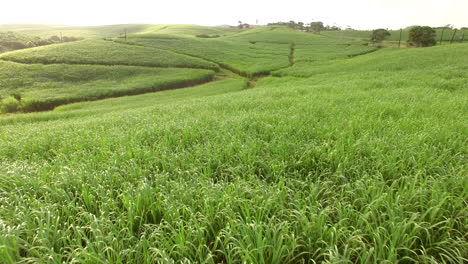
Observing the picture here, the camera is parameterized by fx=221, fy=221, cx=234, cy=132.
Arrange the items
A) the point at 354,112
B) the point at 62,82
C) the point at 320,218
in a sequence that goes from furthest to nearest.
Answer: the point at 62,82 → the point at 354,112 → the point at 320,218

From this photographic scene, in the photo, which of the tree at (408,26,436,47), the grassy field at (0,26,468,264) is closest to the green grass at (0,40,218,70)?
the grassy field at (0,26,468,264)

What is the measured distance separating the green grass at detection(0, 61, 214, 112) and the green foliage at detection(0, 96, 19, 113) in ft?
0.90

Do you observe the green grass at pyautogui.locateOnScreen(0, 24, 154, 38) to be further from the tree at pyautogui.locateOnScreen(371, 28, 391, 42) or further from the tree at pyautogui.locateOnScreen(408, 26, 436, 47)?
the tree at pyautogui.locateOnScreen(408, 26, 436, 47)

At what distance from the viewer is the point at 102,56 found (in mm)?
45031

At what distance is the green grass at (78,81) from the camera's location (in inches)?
1078

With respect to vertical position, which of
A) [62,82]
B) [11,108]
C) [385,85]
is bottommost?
[11,108]

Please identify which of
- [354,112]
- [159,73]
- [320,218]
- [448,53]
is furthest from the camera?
[159,73]

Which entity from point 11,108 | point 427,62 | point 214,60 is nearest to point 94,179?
point 11,108

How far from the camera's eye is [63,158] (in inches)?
235

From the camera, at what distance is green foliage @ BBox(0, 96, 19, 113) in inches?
956

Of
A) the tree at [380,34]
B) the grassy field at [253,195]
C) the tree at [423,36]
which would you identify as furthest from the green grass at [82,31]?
the grassy field at [253,195]

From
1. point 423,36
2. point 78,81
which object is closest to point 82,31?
point 78,81

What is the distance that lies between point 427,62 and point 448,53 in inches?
285

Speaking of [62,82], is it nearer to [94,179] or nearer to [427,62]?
[94,179]
